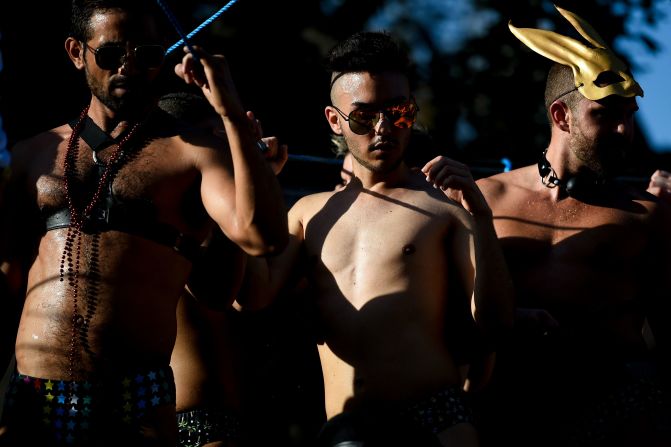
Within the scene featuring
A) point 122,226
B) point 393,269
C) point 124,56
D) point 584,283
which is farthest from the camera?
point 584,283

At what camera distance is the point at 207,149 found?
150 inches

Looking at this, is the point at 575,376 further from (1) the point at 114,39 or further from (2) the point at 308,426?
(1) the point at 114,39

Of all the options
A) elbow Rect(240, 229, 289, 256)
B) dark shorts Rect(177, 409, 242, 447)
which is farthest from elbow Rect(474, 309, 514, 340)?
dark shorts Rect(177, 409, 242, 447)

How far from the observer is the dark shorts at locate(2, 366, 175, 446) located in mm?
3627

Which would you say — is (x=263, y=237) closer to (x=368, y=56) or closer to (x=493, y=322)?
(x=493, y=322)

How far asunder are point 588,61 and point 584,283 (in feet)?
3.34

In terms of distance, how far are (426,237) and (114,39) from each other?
130 cm

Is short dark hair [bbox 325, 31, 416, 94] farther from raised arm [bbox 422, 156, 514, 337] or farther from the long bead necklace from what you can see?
the long bead necklace

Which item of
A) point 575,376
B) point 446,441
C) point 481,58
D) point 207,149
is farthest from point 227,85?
point 481,58

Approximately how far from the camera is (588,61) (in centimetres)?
502

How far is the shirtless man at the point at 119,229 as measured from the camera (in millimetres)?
3541

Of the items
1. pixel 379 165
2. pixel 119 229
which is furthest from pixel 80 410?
pixel 379 165

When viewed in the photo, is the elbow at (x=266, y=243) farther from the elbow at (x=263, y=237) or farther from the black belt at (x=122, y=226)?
the black belt at (x=122, y=226)

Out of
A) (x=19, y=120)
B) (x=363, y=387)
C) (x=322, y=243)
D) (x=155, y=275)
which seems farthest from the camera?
(x=19, y=120)
